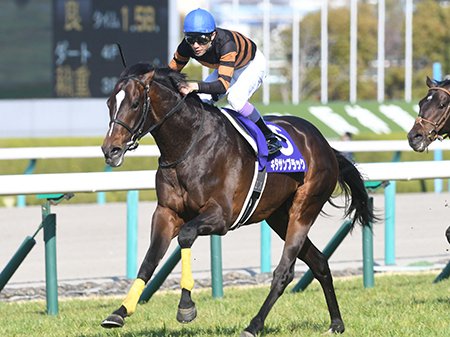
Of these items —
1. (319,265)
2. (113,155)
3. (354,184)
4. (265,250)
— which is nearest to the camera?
(113,155)

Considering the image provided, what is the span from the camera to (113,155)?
3.37m

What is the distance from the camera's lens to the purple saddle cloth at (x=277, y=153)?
405 cm

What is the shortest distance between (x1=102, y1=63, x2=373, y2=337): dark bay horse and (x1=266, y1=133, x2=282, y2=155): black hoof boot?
0.14 metres

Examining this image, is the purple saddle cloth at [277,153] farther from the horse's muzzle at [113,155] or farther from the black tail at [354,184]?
the horse's muzzle at [113,155]

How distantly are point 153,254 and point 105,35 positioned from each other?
12.0 m

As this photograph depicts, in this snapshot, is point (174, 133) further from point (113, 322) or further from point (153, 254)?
point (113, 322)

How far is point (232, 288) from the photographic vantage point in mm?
5750

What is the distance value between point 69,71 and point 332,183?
11.8 m

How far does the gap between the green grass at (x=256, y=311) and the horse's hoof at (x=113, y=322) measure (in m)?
0.72

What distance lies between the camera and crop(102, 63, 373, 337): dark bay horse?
3.45m

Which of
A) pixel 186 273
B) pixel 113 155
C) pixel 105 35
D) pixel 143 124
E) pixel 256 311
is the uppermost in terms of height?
pixel 143 124

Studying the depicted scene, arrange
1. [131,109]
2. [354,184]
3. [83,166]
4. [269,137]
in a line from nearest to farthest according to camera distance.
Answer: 1. [131,109]
2. [269,137]
3. [354,184]
4. [83,166]

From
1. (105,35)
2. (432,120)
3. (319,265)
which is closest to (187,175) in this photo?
(319,265)

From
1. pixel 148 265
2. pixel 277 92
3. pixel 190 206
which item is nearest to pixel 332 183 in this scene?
pixel 190 206
